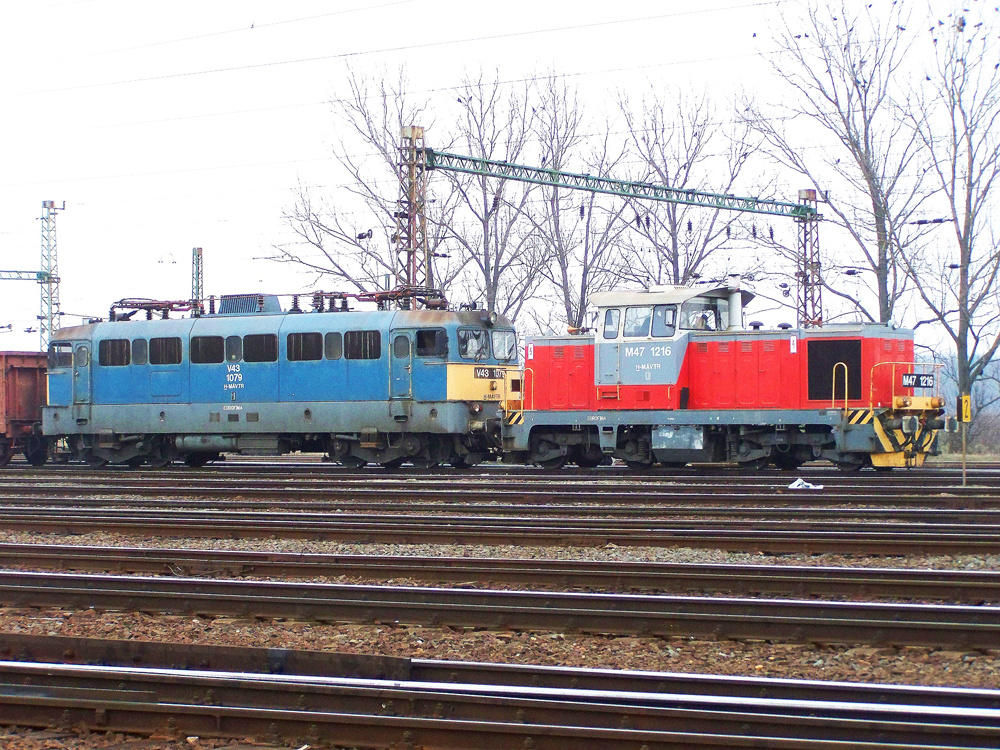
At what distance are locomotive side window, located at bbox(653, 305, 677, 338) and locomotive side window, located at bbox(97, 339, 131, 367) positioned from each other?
13.2 metres

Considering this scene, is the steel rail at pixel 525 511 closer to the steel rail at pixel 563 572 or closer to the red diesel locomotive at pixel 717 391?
the steel rail at pixel 563 572

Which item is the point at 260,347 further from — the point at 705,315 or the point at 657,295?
the point at 705,315

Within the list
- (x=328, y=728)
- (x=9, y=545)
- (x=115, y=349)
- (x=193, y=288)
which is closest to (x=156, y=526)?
(x=9, y=545)

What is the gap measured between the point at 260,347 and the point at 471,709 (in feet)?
60.2

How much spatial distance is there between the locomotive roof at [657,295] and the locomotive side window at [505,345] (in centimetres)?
343

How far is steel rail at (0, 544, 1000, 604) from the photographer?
27.2 feet

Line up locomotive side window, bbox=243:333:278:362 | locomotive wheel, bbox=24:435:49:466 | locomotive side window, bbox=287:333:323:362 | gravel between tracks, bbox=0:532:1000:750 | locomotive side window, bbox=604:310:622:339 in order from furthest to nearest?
locomotive wheel, bbox=24:435:49:466, locomotive side window, bbox=243:333:278:362, locomotive side window, bbox=287:333:323:362, locomotive side window, bbox=604:310:622:339, gravel between tracks, bbox=0:532:1000:750

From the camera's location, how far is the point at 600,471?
19.7 metres

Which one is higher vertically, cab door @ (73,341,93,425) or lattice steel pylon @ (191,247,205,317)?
lattice steel pylon @ (191,247,205,317)

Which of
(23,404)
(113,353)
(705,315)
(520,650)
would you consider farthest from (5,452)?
(520,650)

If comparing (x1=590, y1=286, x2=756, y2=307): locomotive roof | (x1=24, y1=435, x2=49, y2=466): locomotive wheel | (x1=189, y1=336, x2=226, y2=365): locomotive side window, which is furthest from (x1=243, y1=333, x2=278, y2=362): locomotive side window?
(x1=24, y1=435, x2=49, y2=466): locomotive wheel

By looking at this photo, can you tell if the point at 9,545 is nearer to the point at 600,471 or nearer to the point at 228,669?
the point at 228,669

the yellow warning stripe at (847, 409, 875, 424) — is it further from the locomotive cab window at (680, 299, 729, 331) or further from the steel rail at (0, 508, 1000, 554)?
the steel rail at (0, 508, 1000, 554)

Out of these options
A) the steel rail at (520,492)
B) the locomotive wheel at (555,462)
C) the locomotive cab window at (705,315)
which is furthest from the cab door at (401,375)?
the locomotive cab window at (705,315)
